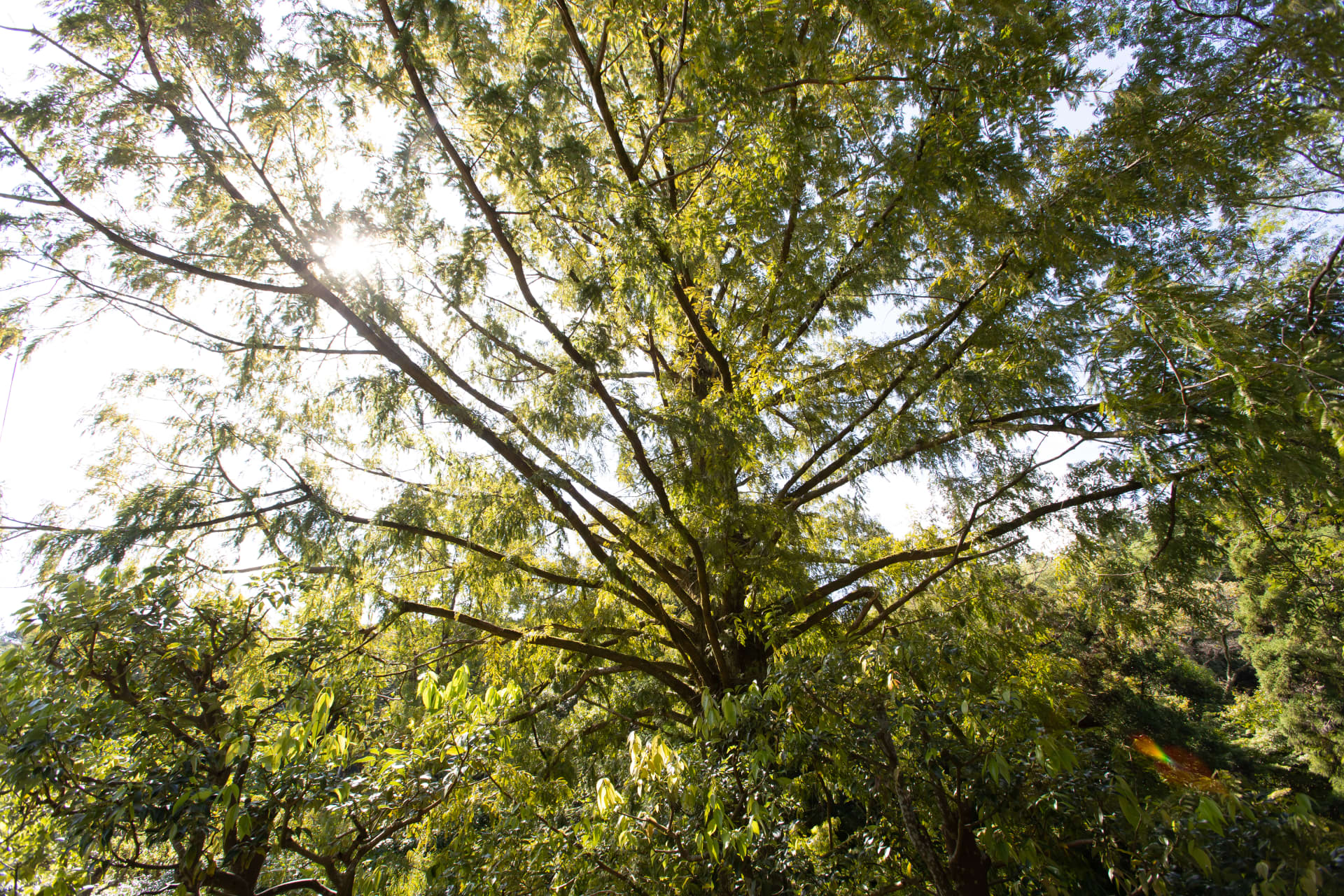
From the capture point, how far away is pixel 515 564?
3.12 metres

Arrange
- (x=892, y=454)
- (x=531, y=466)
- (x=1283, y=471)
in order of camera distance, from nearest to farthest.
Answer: (x=1283, y=471) → (x=531, y=466) → (x=892, y=454)

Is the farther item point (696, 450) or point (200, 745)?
point (696, 450)

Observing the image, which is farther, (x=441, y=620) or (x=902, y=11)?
(x=441, y=620)

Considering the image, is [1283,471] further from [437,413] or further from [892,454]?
[437,413]

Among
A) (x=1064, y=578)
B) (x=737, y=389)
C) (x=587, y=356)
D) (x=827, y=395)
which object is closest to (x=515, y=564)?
(x=587, y=356)

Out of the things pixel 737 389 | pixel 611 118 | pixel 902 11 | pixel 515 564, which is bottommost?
pixel 515 564

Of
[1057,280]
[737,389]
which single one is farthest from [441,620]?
[1057,280]

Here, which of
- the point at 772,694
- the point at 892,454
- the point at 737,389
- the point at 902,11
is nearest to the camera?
the point at 772,694

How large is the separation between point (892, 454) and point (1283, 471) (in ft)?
5.75

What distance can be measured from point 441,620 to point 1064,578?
166 inches

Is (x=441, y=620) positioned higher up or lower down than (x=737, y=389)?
lower down

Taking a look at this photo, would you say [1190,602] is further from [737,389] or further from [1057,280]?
[737,389]

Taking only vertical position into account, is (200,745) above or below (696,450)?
below

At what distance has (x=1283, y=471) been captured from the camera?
182cm
